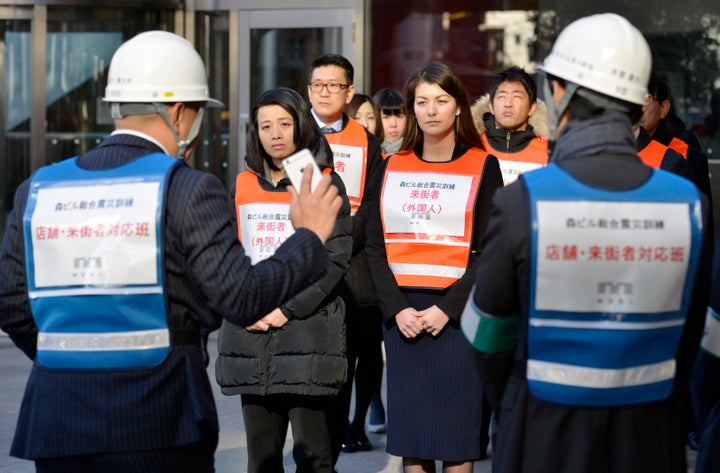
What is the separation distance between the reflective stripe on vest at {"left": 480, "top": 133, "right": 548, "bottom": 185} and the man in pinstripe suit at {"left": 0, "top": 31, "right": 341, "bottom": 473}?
311 centimetres

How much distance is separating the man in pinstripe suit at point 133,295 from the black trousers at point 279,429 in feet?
6.08

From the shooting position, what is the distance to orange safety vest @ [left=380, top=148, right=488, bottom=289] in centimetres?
510

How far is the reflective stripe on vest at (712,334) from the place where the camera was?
3.45 metres

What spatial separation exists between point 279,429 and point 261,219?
87cm

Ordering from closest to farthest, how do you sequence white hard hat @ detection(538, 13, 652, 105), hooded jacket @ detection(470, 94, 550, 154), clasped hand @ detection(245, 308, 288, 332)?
white hard hat @ detection(538, 13, 652, 105), clasped hand @ detection(245, 308, 288, 332), hooded jacket @ detection(470, 94, 550, 154)

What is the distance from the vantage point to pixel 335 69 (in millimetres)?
6715

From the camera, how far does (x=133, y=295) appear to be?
3.17 m

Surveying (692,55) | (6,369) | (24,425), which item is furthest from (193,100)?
(692,55)

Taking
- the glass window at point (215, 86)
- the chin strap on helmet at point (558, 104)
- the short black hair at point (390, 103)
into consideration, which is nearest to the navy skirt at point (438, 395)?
the chin strap on helmet at point (558, 104)

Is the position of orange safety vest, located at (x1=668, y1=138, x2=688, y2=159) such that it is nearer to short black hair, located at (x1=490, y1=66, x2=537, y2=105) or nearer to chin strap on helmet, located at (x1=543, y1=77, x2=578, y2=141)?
short black hair, located at (x1=490, y1=66, x2=537, y2=105)

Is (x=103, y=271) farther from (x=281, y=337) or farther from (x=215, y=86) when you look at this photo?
(x=215, y=86)

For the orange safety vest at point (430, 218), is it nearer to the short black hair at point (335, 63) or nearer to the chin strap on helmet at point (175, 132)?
the short black hair at point (335, 63)

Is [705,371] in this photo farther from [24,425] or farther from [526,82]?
[526,82]

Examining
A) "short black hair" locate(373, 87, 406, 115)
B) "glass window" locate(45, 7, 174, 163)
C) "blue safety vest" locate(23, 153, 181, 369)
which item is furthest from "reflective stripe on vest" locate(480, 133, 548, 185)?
"glass window" locate(45, 7, 174, 163)
